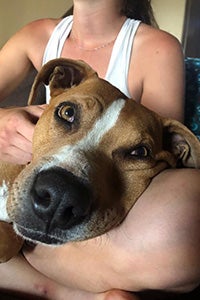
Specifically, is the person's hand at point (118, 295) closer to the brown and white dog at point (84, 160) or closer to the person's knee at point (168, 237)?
the person's knee at point (168, 237)

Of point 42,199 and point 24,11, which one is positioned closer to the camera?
point 42,199

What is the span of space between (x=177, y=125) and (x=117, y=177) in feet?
0.96

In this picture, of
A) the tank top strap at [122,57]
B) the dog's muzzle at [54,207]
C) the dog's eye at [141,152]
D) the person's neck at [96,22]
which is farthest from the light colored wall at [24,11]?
the dog's muzzle at [54,207]

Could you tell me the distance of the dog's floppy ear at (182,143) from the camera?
56.9 inches

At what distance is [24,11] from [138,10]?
A: 173cm

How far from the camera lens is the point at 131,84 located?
1927 mm

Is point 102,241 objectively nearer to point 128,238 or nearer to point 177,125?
point 128,238

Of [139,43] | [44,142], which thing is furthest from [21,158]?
[139,43]

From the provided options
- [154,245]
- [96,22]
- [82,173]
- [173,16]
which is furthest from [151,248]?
[173,16]

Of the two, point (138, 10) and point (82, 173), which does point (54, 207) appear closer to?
point (82, 173)

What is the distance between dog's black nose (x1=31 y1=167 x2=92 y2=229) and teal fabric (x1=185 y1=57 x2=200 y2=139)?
3.25ft

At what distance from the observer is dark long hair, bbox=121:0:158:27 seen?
2105 millimetres

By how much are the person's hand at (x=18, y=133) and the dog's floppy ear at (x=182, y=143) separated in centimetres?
41

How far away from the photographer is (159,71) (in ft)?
6.12
